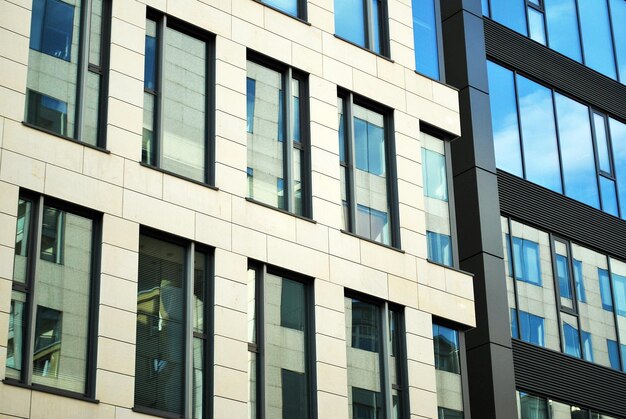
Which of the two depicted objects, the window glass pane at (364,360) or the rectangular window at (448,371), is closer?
the window glass pane at (364,360)

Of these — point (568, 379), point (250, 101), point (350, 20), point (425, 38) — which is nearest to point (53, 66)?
point (250, 101)

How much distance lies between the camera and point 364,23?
31.8 meters

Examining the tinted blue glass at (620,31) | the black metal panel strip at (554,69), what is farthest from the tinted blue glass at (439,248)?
the tinted blue glass at (620,31)

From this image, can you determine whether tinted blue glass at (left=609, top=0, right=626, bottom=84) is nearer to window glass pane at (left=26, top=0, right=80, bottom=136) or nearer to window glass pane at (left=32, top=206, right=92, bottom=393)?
window glass pane at (left=26, top=0, right=80, bottom=136)

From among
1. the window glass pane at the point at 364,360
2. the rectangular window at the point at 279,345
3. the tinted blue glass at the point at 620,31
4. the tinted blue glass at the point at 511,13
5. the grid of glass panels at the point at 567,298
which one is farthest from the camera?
the tinted blue glass at the point at 620,31

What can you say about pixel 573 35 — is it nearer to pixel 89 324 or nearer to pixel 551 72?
pixel 551 72

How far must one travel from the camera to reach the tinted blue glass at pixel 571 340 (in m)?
34.4

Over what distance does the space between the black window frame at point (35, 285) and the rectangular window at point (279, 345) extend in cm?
351

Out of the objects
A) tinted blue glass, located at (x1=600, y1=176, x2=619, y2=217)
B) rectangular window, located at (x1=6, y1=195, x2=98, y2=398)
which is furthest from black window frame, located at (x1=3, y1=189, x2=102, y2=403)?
tinted blue glass, located at (x1=600, y1=176, x2=619, y2=217)

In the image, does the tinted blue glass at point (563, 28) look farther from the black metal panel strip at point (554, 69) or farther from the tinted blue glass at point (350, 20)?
the tinted blue glass at point (350, 20)

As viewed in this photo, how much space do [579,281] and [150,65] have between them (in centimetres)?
1440

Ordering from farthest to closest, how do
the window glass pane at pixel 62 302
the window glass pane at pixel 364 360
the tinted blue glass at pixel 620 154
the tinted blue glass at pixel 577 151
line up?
the tinted blue glass at pixel 620 154, the tinted blue glass at pixel 577 151, the window glass pane at pixel 364 360, the window glass pane at pixel 62 302

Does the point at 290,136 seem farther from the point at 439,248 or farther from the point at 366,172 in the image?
the point at 439,248

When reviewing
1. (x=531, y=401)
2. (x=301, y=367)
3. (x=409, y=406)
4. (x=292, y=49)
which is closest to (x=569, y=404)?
(x=531, y=401)
